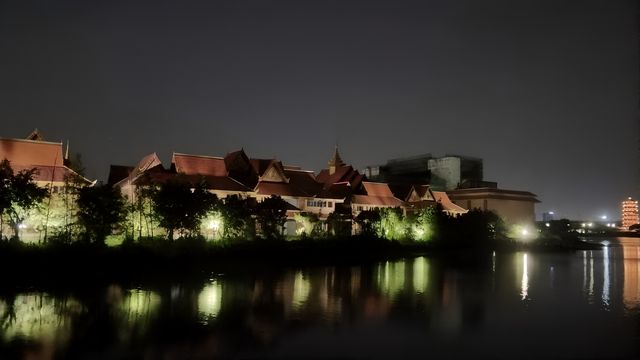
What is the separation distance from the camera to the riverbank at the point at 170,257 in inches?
1099

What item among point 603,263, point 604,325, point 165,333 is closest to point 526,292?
point 604,325

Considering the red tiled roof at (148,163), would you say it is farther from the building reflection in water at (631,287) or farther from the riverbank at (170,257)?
the building reflection in water at (631,287)

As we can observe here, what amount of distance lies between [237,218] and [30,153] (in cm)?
1601

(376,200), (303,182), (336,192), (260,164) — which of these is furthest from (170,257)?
(376,200)

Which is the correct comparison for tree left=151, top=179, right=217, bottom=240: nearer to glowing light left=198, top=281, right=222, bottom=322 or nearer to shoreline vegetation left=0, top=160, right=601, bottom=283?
shoreline vegetation left=0, top=160, right=601, bottom=283

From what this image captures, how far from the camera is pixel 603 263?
51438 mm

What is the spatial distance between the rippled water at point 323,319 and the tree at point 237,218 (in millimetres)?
5838

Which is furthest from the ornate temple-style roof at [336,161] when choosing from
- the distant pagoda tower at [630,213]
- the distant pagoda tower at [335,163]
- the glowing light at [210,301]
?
the distant pagoda tower at [630,213]

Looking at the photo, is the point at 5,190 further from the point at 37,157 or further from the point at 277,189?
the point at 277,189

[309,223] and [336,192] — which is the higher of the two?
[336,192]

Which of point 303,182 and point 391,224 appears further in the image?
point 303,182

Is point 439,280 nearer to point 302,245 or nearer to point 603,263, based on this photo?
point 302,245

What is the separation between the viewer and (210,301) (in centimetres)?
2422

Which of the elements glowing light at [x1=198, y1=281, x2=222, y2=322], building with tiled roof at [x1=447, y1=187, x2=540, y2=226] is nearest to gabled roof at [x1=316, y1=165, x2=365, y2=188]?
glowing light at [x1=198, y1=281, x2=222, y2=322]
